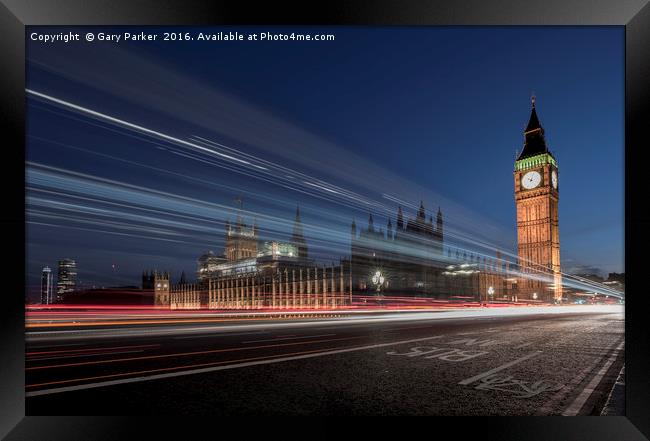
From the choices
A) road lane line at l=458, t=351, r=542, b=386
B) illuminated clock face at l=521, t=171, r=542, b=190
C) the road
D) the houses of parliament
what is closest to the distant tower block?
the houses of parliament

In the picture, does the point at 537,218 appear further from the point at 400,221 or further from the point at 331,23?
the point at 331,23

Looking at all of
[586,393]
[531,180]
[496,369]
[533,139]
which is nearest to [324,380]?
[496,369]

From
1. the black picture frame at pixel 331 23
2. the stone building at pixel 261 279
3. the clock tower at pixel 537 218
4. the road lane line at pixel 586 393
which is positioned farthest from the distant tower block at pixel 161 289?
the road lane line at pixel 586 393

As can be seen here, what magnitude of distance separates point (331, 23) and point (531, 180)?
74.7m

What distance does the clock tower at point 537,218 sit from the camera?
63875 mm

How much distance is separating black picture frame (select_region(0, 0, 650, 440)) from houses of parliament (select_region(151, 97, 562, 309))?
4034 centimetres

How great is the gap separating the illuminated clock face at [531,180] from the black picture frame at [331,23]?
236 ft

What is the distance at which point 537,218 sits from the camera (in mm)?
67188

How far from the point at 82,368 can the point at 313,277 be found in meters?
44.4

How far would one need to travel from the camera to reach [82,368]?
21.5ft

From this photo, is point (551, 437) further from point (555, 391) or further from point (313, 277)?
point (313, 277)

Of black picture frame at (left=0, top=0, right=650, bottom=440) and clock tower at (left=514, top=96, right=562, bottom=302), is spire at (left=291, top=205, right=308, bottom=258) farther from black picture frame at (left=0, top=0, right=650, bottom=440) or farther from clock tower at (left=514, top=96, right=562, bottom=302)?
black picture frame at (left=0, top=0, right=650, bottom=440)

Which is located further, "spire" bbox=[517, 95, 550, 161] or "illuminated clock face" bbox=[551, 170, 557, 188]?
"spire" bbox=[517, 95, 550, 161]

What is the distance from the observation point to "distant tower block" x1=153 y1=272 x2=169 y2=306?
290 feet
